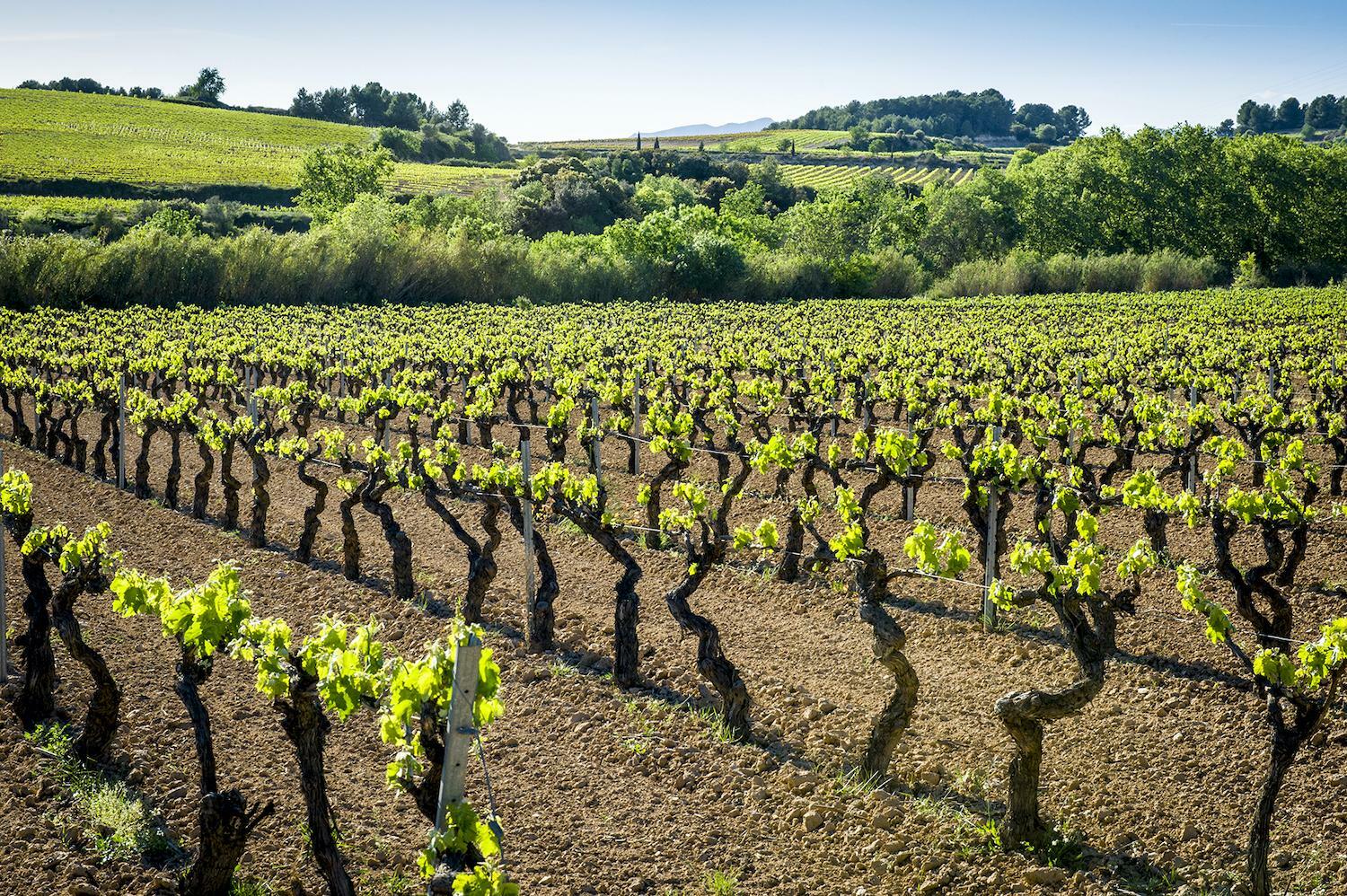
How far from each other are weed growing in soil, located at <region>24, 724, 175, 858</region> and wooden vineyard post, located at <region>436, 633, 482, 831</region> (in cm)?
254

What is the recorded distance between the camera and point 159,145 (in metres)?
95.7

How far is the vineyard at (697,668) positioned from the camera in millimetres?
6250

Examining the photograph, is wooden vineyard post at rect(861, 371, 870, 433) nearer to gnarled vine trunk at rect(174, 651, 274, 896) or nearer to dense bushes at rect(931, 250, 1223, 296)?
gnarled vine trunk at rect(174, 651, 274, 896)

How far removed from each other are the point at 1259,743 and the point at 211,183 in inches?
3365

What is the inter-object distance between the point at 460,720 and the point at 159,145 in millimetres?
104653

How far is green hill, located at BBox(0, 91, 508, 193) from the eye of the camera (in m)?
Result: 79.6

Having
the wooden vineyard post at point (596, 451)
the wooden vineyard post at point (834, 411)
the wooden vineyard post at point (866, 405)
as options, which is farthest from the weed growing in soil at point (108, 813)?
the wooden vineyard post at point (866, 405)

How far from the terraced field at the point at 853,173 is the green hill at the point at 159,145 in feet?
116

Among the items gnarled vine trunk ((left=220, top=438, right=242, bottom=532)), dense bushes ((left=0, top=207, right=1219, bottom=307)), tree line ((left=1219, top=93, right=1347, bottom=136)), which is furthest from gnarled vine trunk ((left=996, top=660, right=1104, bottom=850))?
tree line ((left=1219, top=93, right=1347, bottom=136))

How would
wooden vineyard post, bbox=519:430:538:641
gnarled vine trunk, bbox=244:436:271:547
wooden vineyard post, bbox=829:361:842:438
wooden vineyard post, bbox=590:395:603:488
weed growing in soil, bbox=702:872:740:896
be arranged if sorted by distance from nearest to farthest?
weed growing in soil, bbox=702:872:740:896 < wooden vineyard post, bbox=519:430:538:641 < gnarled vine trunk, bbox=244:436:271:547 < wooden vineyard post, bbox=590:395:603:488 < wooden vineyard post, bbox=829:361:842:438

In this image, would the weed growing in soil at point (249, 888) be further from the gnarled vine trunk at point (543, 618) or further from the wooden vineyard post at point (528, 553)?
the wooden vineyard post at point (528, 553)

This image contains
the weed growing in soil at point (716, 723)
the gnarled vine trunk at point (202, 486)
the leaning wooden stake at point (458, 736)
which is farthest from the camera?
the gnarled vine trunk at point (202, 486)

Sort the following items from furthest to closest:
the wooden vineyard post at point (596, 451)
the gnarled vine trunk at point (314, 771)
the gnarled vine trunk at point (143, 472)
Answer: the gnarled vine trunk at point (143, 472) → the wooden vineyard post at point (596, 451) → the gnarled vine trunk at point (314, 771)

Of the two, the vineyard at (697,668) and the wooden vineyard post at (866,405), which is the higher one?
the wooden vineyard post at (866,405)
